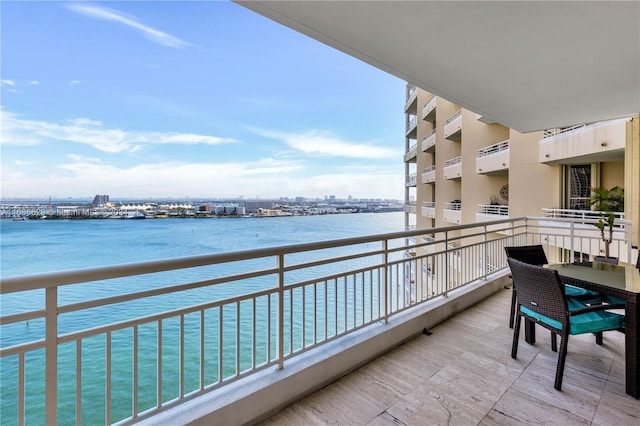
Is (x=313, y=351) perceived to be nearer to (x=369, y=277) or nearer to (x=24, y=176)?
(x=369, y=277)

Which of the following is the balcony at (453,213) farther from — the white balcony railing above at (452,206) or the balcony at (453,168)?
the balcony at (453,168)

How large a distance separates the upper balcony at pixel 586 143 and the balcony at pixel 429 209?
314 inches

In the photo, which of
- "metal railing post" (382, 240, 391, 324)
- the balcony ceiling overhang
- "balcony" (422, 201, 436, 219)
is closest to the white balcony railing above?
"balcony" (422, 201, 436, 219)

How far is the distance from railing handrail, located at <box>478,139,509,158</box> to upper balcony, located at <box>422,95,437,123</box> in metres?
5.05

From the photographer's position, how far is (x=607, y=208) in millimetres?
6008

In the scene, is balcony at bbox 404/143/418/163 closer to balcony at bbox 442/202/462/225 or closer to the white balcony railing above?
the white balcony railing above

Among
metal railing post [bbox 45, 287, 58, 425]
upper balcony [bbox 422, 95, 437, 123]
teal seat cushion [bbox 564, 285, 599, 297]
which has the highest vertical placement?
upper balcony [bbox 422, 95, 437, 123]

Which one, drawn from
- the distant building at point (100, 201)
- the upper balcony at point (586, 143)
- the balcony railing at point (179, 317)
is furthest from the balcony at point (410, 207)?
the distant building at point (100, 201)

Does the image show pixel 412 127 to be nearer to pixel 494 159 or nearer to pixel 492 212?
pixel 494 159

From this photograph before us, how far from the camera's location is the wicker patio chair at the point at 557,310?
83.5 inches

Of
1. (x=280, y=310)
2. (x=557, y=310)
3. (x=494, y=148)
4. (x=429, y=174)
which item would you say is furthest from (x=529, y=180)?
(x=280, y=310)

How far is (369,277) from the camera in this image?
104 inches

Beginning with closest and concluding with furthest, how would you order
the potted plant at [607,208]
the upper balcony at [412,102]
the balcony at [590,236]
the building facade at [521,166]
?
the potted plant at [607,208]
the balcony at [590,236]
the building facade at [521,166]
the upper balcony at [412,102]

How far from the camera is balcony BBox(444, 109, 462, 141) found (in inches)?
527
